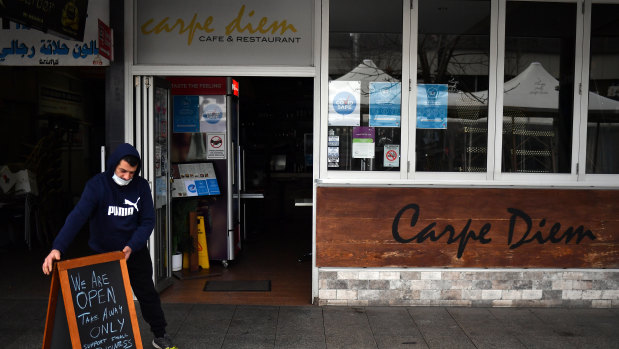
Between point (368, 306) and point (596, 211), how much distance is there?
247 centimetres

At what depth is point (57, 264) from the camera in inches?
128

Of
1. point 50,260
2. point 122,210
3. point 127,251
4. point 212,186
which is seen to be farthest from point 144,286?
point 212,186

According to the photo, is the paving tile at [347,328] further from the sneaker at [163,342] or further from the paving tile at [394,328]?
the sneaker at [163,342]

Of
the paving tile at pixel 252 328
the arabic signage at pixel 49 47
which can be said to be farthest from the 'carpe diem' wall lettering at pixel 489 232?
the arabic signage at pixel 49 47

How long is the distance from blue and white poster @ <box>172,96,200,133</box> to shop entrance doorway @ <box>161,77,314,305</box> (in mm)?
866

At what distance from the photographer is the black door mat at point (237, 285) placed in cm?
586

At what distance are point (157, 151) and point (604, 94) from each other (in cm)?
471

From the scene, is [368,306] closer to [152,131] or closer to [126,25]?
[152,131]

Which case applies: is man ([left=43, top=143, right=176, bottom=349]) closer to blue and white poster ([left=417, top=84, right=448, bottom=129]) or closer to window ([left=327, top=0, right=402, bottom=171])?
window ([left=327, top=0, right=402, bottom=171])

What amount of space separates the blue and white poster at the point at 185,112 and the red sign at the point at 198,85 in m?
0.08

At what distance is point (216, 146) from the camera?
6.88 metres

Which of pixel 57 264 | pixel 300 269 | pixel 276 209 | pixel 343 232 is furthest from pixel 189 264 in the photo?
pixel 276 209

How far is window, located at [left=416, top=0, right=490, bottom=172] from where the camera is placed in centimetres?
525

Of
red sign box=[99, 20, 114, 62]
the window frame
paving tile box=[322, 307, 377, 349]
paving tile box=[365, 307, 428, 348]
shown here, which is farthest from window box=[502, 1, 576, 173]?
red sign box=[99, 20, 114, 62]
